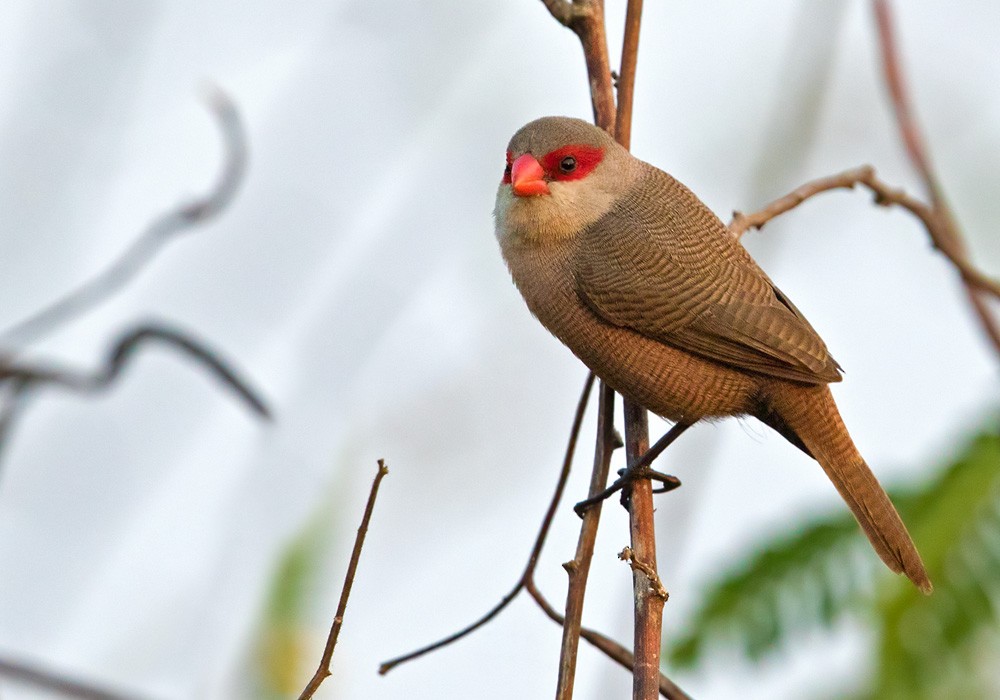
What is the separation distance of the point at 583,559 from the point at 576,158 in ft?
4.00

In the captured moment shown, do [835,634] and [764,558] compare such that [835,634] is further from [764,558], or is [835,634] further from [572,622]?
[572,622]

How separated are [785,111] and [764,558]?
134 cm

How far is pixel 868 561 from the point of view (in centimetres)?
352

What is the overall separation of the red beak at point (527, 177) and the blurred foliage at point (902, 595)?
4.19 ft

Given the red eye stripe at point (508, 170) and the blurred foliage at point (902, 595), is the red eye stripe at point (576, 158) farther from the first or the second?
the blurred foliage at point (902, 595)

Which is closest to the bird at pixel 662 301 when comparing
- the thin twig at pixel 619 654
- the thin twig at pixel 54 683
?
the thin twig at pixel 619 654

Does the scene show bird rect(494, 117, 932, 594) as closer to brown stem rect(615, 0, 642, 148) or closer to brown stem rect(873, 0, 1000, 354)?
brown stem rect(615, 0, 642, 148)

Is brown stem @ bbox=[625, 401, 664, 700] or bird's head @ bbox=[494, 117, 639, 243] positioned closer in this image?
brown stem @ bbox=[625, 401, 664, 700]

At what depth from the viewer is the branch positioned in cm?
235

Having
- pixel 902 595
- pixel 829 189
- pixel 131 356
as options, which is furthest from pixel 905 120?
pixel 131 356

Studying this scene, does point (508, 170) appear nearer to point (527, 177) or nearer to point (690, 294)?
point (527, 177)

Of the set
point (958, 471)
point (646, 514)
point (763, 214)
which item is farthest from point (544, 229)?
point (958, 471)

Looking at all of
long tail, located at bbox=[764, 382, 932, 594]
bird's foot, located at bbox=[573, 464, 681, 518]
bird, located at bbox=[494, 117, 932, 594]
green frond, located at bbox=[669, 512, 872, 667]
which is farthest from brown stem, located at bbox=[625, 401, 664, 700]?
green frond, located at bbox=[669, 512, 872, 667]

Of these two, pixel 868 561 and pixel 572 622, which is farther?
pixel 868 561
